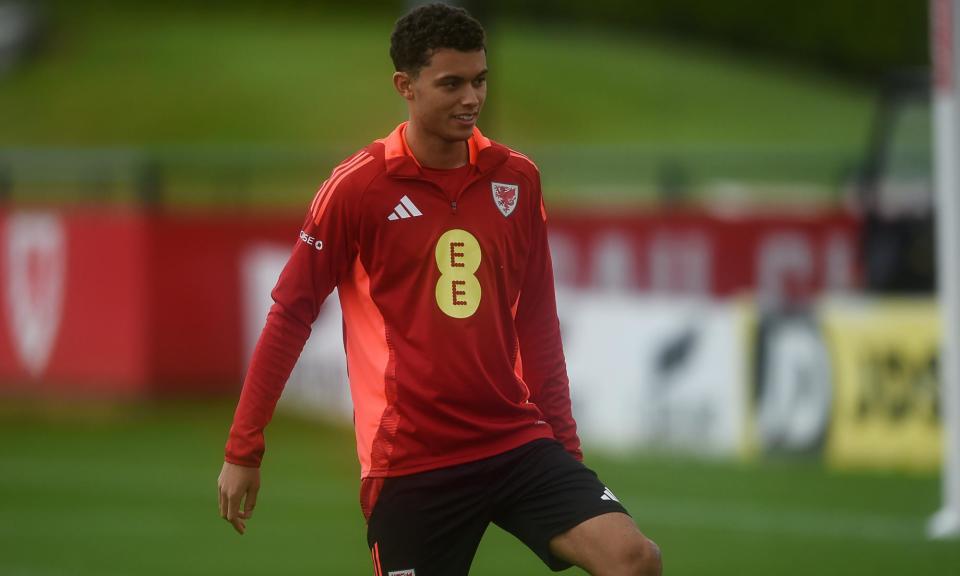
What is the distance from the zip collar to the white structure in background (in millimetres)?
4786

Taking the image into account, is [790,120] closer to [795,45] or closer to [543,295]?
[795,45]

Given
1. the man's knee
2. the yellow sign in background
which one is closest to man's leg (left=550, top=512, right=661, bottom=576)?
the man's knee

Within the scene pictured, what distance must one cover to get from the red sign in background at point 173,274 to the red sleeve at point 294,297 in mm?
9774

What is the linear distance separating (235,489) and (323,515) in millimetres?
5630

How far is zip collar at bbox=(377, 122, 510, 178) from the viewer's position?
16.7 ft

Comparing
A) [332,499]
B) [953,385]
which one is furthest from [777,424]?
[332,499]

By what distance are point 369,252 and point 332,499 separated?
6.23 m

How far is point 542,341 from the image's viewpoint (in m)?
5.39

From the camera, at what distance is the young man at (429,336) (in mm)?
5035

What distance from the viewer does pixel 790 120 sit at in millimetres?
48094

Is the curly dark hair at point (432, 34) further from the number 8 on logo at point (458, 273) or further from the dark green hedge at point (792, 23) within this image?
the dark green hedge at point (792, 23)

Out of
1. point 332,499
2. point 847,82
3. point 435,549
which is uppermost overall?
point 847,82

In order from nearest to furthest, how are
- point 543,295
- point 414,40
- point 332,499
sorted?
1. point 414,40
2. point 543,295
3. point 332,499

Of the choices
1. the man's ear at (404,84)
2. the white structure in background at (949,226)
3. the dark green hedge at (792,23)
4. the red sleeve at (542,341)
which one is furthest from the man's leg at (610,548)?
the dark green hedge at (792,23)
